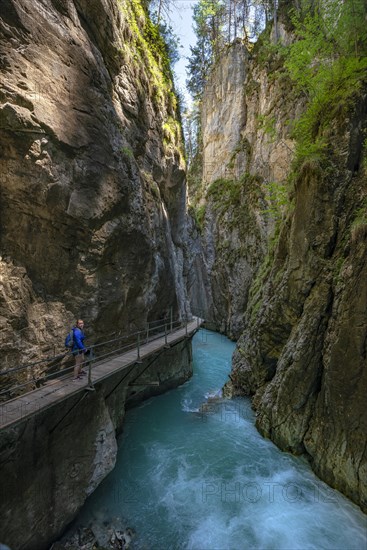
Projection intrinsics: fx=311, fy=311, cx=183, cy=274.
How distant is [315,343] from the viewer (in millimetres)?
9508

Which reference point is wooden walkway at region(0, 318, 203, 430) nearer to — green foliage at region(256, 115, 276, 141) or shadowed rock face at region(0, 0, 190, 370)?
shadowed rock face at region(0, 0, 190, 370)

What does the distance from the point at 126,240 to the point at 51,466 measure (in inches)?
253

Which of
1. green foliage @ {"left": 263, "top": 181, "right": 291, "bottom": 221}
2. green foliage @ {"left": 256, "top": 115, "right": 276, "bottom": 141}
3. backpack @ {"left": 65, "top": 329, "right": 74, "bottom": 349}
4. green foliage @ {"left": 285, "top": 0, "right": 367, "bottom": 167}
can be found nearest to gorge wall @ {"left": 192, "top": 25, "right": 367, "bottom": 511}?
green foliage @ {"left": 263, "top": 181, "right": 291, "bottom": 221}

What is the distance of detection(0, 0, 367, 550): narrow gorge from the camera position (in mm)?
6918

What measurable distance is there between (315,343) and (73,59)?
416 inches

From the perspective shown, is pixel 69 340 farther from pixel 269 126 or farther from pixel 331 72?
pixel 269 126

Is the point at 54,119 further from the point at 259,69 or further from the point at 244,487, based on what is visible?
the point at 259,69

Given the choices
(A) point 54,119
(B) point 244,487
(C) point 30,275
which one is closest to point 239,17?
(A) point 54,119

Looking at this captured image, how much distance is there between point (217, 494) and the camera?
838 cm

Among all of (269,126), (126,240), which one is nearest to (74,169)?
(126,240)

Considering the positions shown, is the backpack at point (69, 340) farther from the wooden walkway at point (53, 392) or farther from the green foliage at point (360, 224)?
the green foliage at point (360, 224)

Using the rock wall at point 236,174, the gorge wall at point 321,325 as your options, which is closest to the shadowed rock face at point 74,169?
the gorge wall at point 321,325

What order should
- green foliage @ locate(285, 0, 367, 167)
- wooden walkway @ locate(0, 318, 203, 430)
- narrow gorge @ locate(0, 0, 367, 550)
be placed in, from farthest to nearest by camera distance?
green foliage @ locate(285, 0, 367, 167)
narrow gorge @ locate(0, 0, 367, 550)
wooden walkway @ locate(0, 318, 203, 430)

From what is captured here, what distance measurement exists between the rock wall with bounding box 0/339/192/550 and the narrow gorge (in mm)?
40
